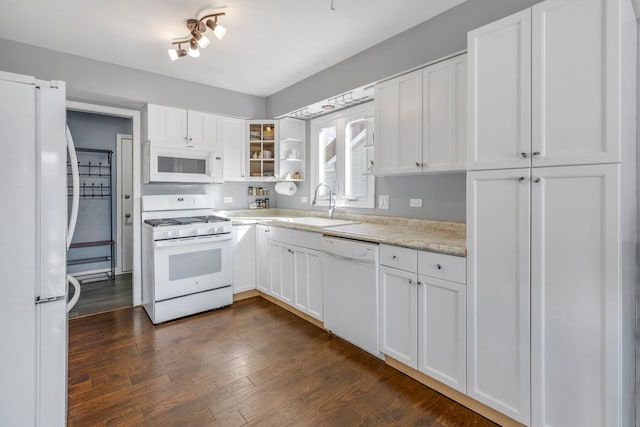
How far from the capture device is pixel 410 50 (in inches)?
99.3

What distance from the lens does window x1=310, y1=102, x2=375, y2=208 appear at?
129 inches

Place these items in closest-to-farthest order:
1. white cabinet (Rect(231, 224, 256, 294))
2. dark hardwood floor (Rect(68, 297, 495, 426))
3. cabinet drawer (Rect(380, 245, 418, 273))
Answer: dark hardwood floor (Rect(68, 297, 495, 426))
cabinet drawer (Rect(380, 245, 418, 273))
white cabinet (Rect(231, 224, 256, 294))

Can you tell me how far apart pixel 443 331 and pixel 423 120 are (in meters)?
1.46

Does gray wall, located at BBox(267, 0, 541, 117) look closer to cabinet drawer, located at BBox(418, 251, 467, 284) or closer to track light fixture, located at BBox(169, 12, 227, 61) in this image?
track light fixture, located at BBox(169, 12, 227, 61)

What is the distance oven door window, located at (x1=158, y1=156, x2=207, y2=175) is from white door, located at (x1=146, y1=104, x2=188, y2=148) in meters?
0.16

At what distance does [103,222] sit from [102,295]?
4.41ft

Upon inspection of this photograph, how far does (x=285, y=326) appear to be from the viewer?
9.71ft

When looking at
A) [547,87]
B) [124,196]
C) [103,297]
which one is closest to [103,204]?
[124,196]

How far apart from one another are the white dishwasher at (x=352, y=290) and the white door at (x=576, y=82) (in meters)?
1.20

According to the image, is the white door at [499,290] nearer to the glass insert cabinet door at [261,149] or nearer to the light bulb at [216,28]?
the light bulb at [216,28]

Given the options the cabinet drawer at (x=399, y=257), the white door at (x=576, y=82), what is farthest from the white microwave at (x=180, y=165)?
the white door at (x=576, y=82)

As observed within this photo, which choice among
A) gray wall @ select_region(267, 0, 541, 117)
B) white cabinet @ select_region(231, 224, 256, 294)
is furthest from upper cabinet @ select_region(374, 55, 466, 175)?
white cabinet @ select_region(231, 224, 256, 294)

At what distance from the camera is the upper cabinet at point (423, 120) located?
2.14 m

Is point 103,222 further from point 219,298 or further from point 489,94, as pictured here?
point 489,94
